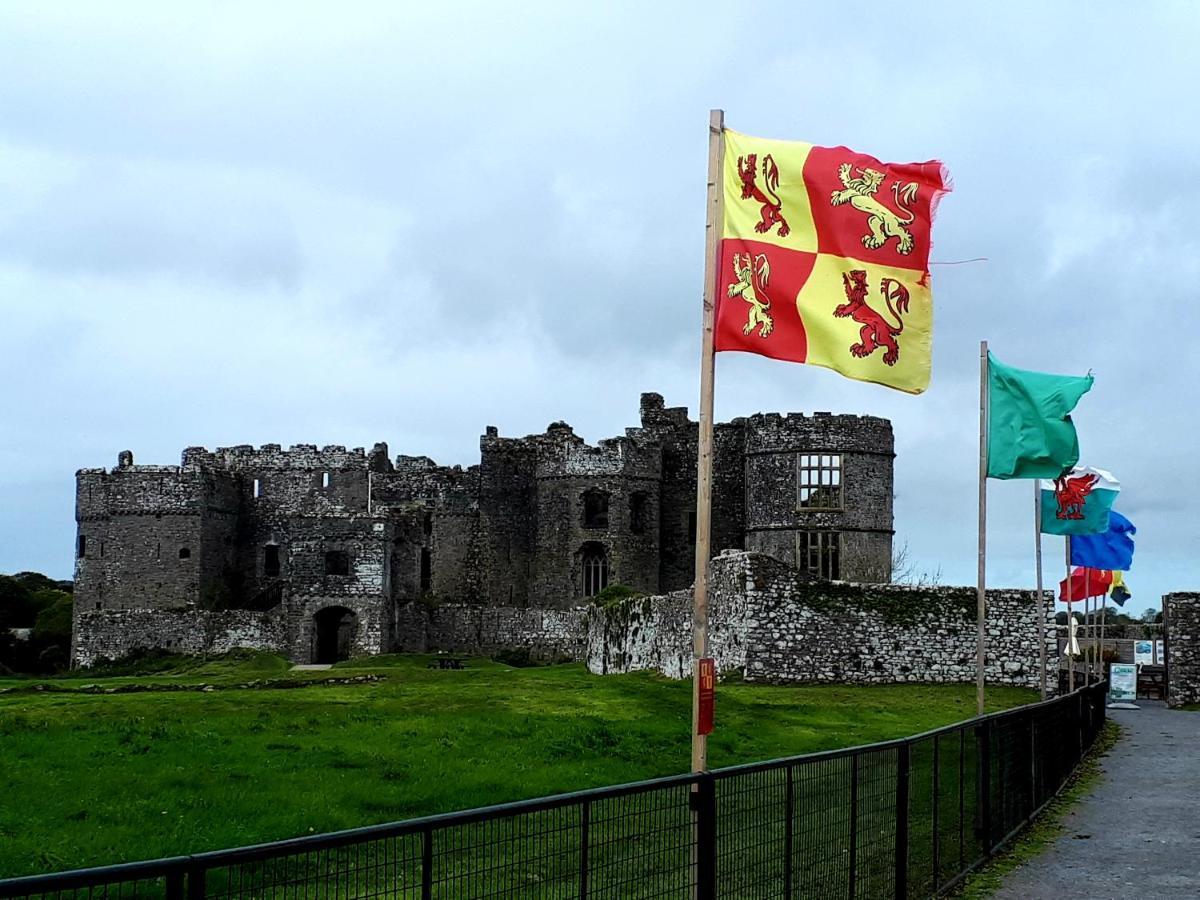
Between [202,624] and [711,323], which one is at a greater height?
[711,323]

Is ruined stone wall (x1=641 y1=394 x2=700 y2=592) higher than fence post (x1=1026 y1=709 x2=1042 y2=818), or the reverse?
ruined stone wall (x1=641 y1=394 x2=700 y2=592)

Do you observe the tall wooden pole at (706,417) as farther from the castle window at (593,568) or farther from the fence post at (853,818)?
the castle window at (593,568)

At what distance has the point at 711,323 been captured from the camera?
11398 mm

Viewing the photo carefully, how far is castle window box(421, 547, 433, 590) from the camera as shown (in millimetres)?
66250

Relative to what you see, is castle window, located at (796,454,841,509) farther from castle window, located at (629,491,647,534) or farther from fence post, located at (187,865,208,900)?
fence post, located at (187,865,208,900)

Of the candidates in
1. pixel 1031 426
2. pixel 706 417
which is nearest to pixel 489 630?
pixel 1031 426

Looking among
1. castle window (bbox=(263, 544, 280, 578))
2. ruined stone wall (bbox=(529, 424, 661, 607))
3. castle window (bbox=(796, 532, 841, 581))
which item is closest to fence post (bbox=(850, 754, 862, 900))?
castle window (bbox=(796, 532, 841, 581))

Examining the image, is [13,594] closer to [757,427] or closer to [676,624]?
[757,427]

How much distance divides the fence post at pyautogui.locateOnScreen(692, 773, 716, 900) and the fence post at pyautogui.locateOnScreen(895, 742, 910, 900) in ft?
10.9

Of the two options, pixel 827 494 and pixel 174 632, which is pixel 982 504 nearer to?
pixel 827 494

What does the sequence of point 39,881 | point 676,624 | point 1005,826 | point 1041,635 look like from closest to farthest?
point 39,881, point 1005,826, point 1041,635, point 676,624

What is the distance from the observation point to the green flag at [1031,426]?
23719 millimetres

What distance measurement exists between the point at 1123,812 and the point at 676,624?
844 inches

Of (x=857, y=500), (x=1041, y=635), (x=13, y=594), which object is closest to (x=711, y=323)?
(x=1041, y=635)
